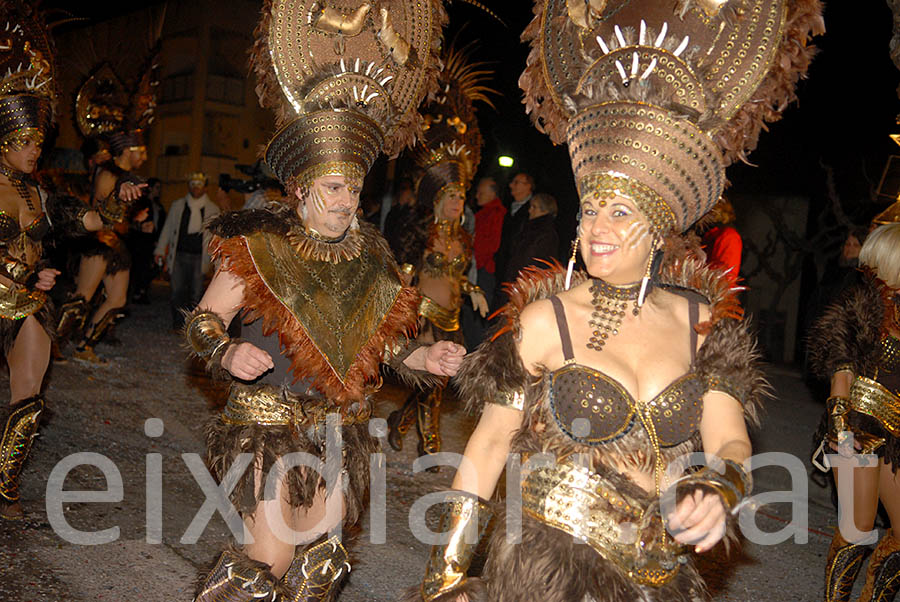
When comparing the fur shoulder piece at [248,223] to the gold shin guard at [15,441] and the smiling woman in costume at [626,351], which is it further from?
the gold shin guard at [15,441]

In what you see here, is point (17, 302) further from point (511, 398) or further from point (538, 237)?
point (538, 237)

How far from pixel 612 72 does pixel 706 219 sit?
32.8 inches

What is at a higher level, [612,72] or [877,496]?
[612,72]

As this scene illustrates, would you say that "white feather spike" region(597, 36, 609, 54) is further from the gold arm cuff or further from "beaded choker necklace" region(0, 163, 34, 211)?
"beaded choker necklace" region(0, 163, 34, 211)

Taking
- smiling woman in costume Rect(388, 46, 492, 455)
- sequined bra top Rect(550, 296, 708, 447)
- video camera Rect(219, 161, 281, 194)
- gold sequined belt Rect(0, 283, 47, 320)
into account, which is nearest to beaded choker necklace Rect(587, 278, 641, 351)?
sequined bra top Rect(550, 296, 708, 447)

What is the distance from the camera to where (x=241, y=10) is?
29.3m

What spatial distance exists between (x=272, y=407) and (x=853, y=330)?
3.15 meters

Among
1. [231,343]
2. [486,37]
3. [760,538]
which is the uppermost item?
[486,37]

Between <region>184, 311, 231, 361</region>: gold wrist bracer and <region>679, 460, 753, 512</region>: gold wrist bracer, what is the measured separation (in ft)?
6.30

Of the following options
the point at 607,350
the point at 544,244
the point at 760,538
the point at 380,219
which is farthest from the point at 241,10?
the point at 607,350

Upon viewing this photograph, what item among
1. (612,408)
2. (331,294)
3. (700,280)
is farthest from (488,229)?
(612,408)

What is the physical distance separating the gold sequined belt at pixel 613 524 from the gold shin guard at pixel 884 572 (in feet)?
7.41

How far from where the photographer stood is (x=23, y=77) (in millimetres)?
5398

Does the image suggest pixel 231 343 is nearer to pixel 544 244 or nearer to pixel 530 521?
pixel 530 521
